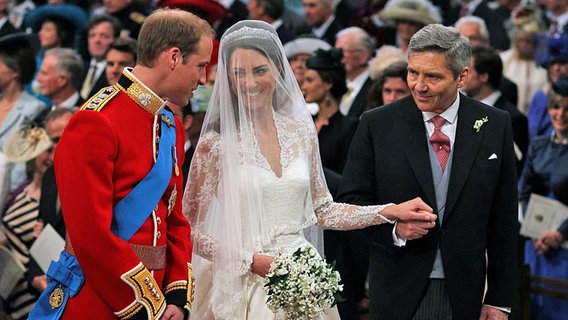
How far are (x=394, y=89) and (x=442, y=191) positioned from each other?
9.06ft

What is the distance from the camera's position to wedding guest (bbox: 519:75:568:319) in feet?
23.0

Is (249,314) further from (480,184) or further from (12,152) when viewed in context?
(12,152)

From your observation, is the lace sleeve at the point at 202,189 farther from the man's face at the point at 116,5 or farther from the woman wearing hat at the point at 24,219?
the man's face at the point at 116,5

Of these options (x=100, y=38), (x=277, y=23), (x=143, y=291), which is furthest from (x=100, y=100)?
(x=277, y=23)

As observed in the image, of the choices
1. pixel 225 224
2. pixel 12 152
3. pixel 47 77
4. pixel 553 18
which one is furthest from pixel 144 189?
pixel 553 18

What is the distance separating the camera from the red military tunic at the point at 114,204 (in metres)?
3.75

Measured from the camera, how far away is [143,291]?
12.6 feet

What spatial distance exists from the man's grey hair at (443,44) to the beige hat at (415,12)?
5045mm

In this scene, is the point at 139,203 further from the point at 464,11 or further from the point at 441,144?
the point at 464,11

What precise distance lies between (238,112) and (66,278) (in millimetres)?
1331

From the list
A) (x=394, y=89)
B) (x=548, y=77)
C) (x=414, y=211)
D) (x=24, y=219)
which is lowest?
(x=24, y=219)

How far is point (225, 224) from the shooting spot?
475 cm

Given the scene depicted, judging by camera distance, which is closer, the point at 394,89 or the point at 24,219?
the point at 394,89

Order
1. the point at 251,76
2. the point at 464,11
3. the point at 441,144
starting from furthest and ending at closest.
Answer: the point at 464,11 → the point at 251,76 → the point at 441,144
